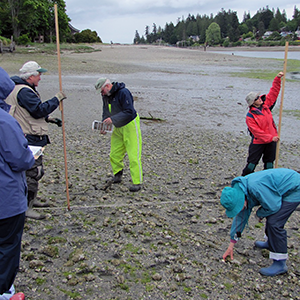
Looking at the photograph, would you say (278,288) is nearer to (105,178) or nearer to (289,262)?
(289,262)

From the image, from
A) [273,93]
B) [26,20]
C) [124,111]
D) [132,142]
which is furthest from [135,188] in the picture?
[26,20]

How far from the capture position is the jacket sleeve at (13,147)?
283 cm

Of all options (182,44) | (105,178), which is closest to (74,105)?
(105,178)

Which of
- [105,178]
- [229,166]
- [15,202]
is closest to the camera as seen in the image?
[15,202]

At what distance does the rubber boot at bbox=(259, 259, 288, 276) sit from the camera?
12.7ft

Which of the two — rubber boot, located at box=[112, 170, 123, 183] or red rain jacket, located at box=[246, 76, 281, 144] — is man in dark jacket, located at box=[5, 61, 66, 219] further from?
red rain jacket, located at box=[246, 76, 281, 144]

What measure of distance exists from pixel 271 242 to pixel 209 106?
12.0 m

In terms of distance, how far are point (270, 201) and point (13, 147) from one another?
2724 millimetres

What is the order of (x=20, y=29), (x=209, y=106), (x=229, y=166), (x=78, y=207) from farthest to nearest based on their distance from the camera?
(x=20, y=29)
(x=209, y=106)
(x=229, y=166)
(x=78, y=207)

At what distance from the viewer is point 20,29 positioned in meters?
53.0

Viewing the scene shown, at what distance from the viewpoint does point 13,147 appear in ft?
9.45

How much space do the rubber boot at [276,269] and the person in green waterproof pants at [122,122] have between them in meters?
2.87

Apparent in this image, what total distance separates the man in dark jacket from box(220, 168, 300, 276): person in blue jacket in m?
2.77

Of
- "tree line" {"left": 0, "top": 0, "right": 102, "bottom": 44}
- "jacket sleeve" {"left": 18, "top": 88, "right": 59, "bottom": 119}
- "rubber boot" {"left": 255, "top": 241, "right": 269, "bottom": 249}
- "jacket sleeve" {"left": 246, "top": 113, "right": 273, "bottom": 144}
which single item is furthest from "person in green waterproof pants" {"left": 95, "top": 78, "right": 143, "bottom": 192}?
"tree line" {"left": 0, "top": 0, "right": 102, "bottom": 44}
